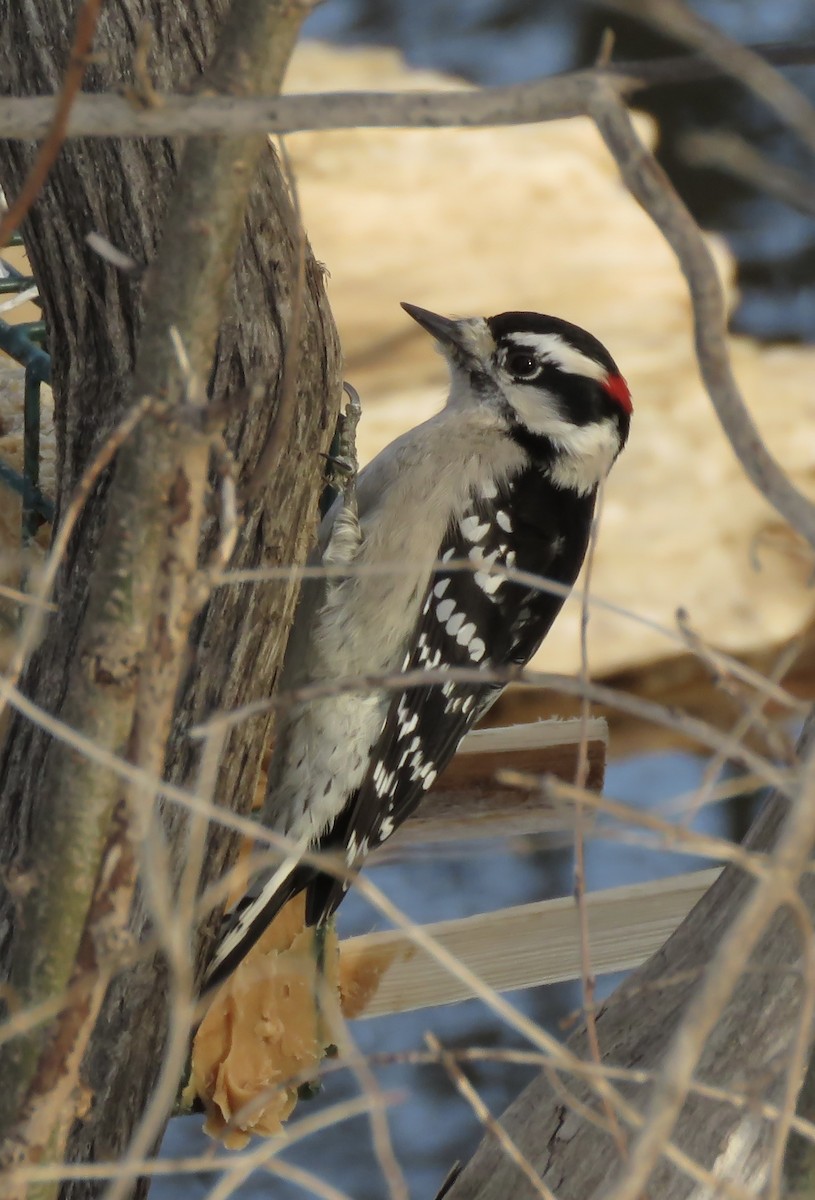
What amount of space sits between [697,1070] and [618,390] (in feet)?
4.32

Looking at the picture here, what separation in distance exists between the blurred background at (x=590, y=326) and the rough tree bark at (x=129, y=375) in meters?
1.88

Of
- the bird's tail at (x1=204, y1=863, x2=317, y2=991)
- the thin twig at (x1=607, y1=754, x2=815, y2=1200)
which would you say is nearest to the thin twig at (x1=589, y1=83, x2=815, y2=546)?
the thin twig at (x1=607, y1=754, x2=815, y2=1200)

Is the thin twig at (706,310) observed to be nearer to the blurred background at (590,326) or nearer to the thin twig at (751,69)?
the thin twig at (751,69)

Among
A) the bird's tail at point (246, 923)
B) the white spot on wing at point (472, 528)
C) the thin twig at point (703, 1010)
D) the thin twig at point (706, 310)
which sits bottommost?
the bird's tail at point (246, 923)

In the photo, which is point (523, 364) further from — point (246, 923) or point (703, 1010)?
point (703, 1010)

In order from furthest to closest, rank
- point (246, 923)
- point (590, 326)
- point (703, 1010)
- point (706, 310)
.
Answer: point (590, 326)
point (246, 923)
point (706, 310)
point (703, 1010)

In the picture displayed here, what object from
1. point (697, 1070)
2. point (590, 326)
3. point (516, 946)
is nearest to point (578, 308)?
point (590, 326)

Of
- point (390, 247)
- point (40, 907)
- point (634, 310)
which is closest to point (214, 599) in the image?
Result: point (40, 907)

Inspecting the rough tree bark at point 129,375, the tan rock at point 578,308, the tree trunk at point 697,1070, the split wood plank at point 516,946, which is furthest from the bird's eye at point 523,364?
the tan rock at point 578,308

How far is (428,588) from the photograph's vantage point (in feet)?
8.77

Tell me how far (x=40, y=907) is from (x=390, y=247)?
3366mm

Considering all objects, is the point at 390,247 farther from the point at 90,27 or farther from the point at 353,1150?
the point at 90,27

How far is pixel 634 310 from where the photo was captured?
4.52 meters

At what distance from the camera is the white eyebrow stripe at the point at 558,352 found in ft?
9.21
